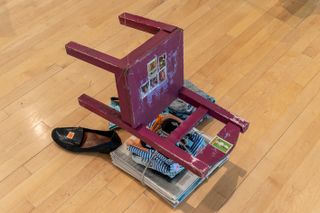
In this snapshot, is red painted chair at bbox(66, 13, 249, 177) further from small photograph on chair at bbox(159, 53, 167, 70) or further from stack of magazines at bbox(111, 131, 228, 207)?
stack of magazines at bbox(111, 131, 228, 207)

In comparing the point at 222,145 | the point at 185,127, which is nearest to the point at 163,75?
the point at 185,127

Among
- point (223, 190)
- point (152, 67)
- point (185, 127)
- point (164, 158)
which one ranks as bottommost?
point (223, 190)

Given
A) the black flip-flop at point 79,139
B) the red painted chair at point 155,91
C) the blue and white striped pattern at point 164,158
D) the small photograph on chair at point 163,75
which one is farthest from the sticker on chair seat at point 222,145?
the black flip-flop at point 79,139

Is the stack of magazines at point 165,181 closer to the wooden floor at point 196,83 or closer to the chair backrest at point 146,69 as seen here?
the wooden floor at point 196,83

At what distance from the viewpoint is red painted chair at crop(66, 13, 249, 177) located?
114 centimetres

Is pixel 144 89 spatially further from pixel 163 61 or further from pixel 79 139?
pixel 79 139

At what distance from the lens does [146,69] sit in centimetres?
116

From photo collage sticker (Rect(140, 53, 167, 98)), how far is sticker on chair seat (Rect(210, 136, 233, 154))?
0.27m

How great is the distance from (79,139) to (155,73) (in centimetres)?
44

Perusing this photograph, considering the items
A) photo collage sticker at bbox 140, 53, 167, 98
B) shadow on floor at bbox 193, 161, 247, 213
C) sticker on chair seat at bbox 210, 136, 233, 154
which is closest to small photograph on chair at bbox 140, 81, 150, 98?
photo collage sticker at bbox 140, 53, 167, 98

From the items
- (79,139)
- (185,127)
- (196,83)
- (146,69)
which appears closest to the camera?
(146,69)

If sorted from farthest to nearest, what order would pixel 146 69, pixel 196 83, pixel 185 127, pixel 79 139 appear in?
pixel 196 83
pixel 79 139
pixel 185 127
pixel 146 69

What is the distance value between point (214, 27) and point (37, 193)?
3.97 ft

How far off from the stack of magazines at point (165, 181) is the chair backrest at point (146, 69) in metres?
0.17
